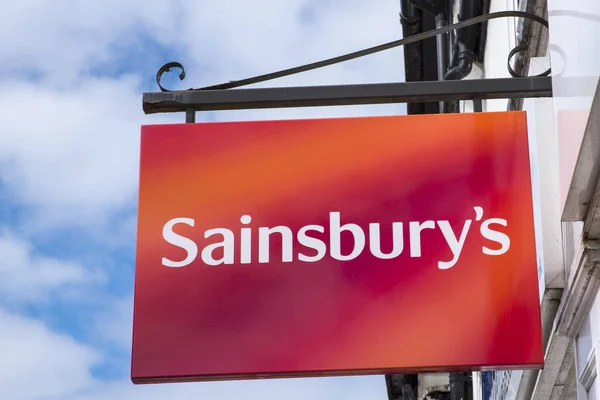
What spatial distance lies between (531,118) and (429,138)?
51.1 inches

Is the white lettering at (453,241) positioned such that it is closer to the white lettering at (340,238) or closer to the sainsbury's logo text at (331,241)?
the sainsbury's logo text at (331,241)

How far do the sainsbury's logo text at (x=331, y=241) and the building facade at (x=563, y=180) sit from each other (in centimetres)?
34

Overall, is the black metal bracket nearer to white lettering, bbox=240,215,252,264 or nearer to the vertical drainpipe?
white lettering, bbox=240,215,252,264

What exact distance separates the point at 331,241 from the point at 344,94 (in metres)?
0.62

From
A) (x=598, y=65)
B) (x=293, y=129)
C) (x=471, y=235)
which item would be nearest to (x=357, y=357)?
(x=471, y=235)

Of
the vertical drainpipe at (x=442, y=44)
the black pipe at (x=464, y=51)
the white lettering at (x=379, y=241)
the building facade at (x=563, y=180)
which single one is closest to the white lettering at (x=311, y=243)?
the white lettering at (x=379, y=241)

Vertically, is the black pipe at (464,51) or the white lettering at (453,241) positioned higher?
the black pipe at (464,51)

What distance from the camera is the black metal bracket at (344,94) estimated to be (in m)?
5.12

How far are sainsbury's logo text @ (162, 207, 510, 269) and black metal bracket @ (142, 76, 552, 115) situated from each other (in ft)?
1.57

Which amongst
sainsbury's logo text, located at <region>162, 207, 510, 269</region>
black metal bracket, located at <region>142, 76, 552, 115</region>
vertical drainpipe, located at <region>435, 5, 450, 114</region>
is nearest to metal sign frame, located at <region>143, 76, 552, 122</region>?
black metal bracket, located at <region>142, 76, 552, 115</region>

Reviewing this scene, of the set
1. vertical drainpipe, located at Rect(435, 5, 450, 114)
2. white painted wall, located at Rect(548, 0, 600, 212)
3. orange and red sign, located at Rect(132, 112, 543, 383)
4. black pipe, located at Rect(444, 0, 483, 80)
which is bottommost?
orange and red sign, located at Rect(132, 112, 543, 383)

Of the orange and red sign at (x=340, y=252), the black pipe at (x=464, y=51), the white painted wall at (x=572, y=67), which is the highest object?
the black pipe at (x=464, y=51)

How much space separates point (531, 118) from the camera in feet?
20.8

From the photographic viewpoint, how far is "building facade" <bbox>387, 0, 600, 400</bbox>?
4.22 m
